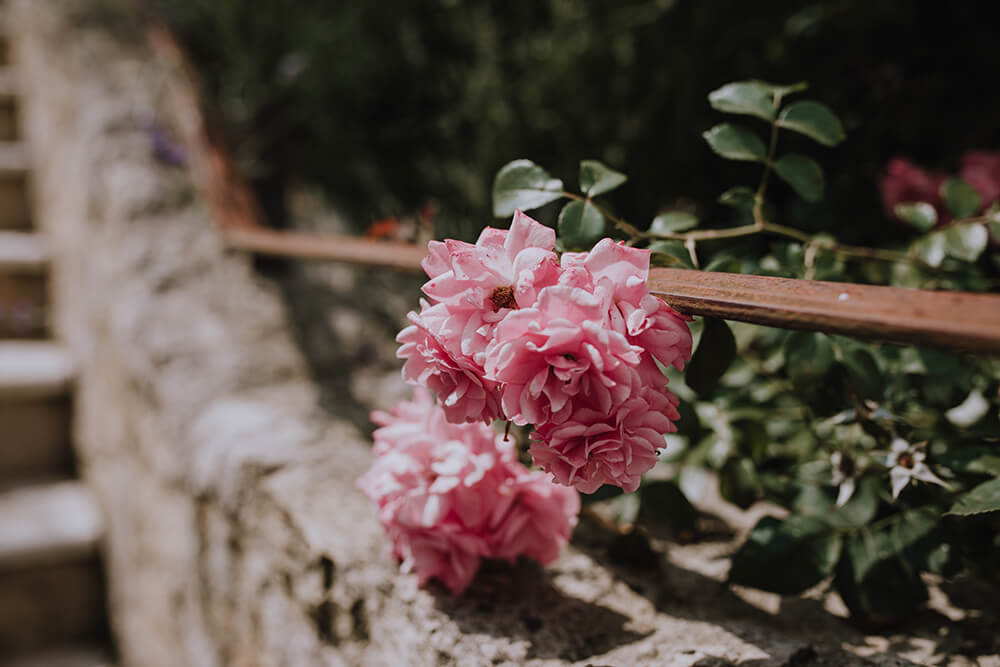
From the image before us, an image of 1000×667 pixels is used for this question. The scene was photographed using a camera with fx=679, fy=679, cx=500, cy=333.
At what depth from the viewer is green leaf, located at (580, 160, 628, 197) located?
0.72 metres

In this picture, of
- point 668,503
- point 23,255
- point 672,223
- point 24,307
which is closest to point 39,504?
point 24,307

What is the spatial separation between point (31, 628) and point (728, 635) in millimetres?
1917

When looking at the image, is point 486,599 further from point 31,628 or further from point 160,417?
point 31,628

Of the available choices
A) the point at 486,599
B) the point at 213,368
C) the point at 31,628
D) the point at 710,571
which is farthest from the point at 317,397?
the point at 31,628

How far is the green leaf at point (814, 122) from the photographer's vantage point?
79 centimetres

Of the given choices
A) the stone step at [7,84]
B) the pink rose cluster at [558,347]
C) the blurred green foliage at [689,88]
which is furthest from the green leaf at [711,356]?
the stone step at [7,84]

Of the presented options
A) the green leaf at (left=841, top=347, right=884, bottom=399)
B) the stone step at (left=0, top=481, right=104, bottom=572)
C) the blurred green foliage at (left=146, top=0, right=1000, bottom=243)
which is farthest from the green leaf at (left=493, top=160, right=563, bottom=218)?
the stone step at (left=0, top=481, right=104, bottom=572)

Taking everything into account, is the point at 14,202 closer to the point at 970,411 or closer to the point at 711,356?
the point at 711,356

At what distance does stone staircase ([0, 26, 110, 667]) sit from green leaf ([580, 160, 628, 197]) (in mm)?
1762

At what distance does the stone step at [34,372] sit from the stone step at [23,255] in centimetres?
26

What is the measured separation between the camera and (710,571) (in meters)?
0.90

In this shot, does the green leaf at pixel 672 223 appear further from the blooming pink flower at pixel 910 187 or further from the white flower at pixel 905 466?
the blooming pink flower at pixel 910 187

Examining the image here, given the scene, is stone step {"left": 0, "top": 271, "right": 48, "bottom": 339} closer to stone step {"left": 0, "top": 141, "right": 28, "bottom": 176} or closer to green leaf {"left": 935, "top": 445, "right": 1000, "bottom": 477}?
stone step {"left": 0, "top": 141, "right": 28, "bottom": 176}

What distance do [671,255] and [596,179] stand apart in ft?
0.43
